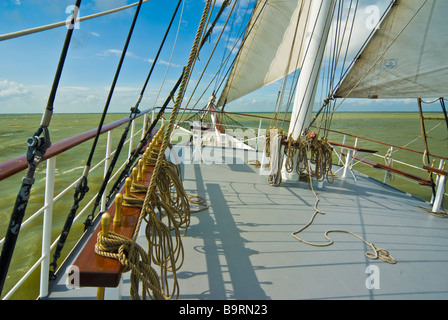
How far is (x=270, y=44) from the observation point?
5977 mm

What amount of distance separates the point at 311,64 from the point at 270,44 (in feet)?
10.6

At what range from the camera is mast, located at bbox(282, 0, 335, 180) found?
10.0ft

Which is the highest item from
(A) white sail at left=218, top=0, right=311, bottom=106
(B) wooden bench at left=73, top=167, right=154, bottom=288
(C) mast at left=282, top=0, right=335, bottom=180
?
(A) white sail at left=218, top=0, right=311, bottom=106

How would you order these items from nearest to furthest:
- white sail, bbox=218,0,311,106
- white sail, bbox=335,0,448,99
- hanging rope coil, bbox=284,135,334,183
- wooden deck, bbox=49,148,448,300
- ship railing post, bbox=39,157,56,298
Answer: ship railing post, bbox=39,157,56,298 → wooden deck, bbox=49,148,448,300 → white sail, bbox=335,0,448,99 → hanging rope coil, bbox=284,135,334,183 → white sail, bbox=218,0,311,106

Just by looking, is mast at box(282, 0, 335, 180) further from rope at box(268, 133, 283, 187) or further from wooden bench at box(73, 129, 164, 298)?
wooden bench at box(73, 129, 164, 298)

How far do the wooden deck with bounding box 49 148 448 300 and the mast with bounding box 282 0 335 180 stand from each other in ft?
3.29

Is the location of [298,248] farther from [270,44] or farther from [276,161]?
[270,44]

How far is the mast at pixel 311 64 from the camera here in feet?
10.0

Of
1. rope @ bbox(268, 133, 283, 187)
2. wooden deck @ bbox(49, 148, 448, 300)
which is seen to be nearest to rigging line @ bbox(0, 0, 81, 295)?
wooden deck @ bbox(49, 148, 448, 300)

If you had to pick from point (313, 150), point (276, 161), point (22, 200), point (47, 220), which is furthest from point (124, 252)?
point (313, 150)

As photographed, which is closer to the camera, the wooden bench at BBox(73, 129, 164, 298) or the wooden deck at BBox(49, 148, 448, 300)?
the wooden bench at BBox(73, 129, 164, 298)

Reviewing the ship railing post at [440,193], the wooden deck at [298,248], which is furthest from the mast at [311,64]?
the ship railing post at [440,193]
